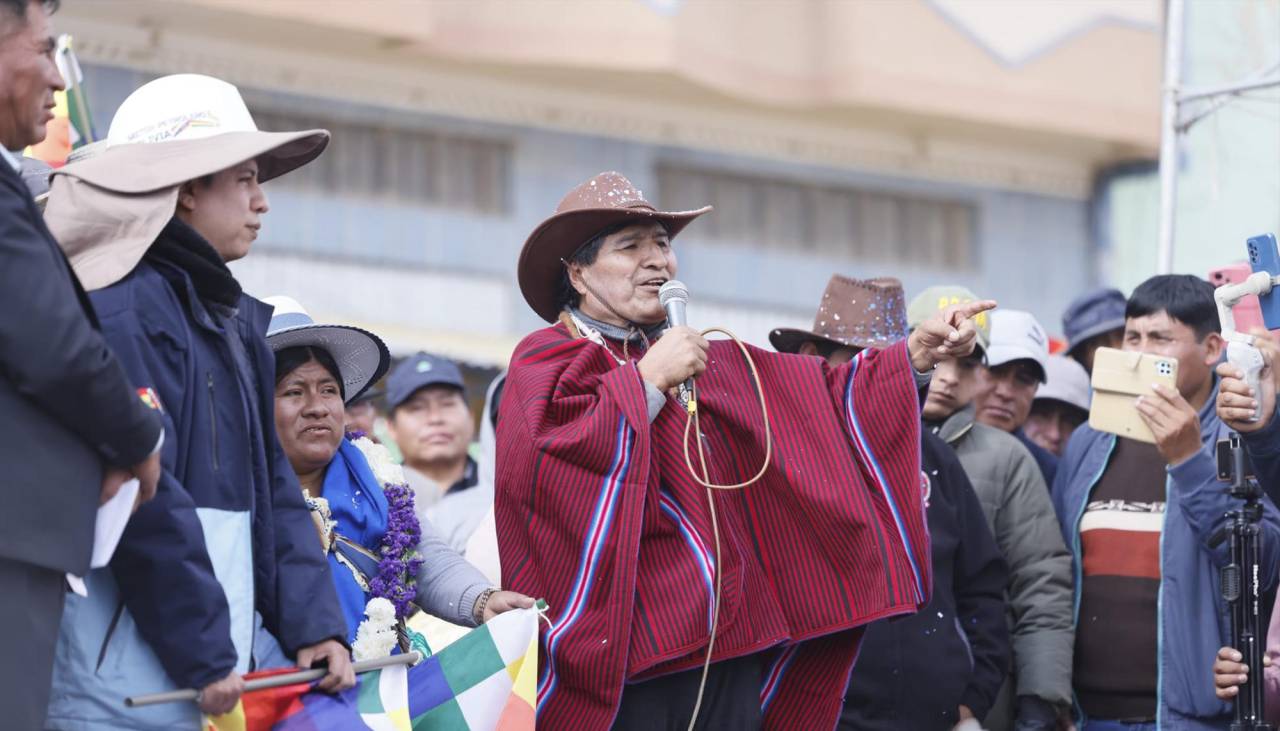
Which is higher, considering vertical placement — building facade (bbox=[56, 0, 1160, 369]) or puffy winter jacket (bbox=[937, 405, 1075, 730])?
building facade (bbox=[56, 0, 1160, 369])

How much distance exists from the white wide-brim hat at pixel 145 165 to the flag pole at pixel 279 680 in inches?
31.6

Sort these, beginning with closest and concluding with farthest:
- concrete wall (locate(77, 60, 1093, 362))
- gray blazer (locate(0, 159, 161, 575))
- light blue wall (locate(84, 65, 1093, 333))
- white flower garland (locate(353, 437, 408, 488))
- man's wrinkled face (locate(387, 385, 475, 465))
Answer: gray blazer (locate(0, 159, 161, 575)), white flower garland (locate(353, 437, 408, 488)), man's wrinkled face (locate(387, 385, 475, 465)), concrete wall (locate(77, 60, 1093, 362)), light blue wall (locate(84, 65, 1093, 333))

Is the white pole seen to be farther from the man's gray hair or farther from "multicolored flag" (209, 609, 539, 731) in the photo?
the man's gray hair

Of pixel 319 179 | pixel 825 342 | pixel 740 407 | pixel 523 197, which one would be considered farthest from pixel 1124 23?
pixel 740 407

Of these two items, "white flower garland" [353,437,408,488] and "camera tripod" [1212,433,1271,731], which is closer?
"white flower garland" [353,437,408,488]

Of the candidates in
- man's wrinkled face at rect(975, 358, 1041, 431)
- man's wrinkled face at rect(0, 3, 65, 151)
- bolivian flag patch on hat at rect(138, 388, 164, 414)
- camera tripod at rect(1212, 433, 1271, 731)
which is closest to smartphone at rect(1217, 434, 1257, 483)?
camera tripod at rect(1212, 433, 1271, 731)

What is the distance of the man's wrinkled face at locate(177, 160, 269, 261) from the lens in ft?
13.5

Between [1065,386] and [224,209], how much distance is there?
13.0 ft

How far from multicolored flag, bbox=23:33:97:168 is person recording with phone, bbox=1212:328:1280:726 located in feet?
12.8

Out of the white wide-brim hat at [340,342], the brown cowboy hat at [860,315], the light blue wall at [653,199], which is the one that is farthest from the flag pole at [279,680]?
the light blue wall at [653,199]

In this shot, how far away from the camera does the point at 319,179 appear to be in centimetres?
1659

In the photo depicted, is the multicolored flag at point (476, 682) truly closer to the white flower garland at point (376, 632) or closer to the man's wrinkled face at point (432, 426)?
the white flower garland at point (376, 632)

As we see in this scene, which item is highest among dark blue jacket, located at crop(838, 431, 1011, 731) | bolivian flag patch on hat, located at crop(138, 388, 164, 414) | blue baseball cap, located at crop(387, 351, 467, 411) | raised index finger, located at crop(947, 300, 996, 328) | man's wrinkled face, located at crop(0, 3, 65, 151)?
man's wrinkled face, located at crop(0, 3, 65, 151)

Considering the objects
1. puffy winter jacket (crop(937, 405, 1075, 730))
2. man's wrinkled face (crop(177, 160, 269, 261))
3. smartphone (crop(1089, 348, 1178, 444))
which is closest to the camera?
man's wrinkled face (crop(177, 160, 269, 261))
